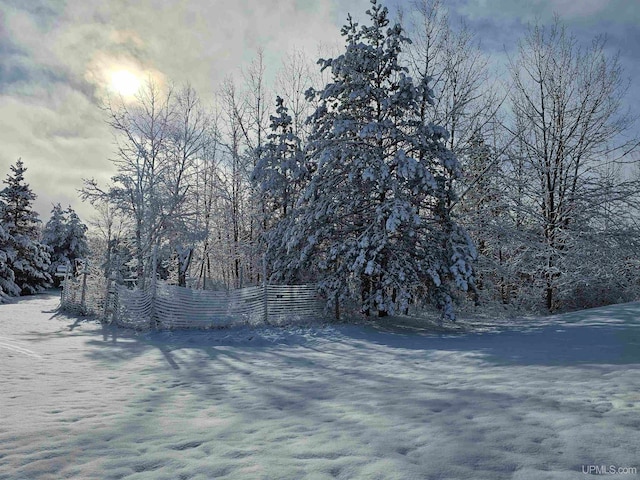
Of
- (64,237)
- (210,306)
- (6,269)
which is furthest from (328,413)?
(64,237)

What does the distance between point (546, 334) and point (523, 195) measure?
10.5 m

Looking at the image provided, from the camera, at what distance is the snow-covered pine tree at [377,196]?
13.4 m

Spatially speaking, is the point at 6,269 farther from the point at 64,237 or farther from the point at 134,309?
the point at 134,309

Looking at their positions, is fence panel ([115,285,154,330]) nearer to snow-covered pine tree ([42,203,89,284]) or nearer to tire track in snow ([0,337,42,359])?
tire track in snow ([0,337,42,359])

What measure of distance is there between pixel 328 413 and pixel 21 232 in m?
44.2

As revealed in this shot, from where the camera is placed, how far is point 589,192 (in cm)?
1775

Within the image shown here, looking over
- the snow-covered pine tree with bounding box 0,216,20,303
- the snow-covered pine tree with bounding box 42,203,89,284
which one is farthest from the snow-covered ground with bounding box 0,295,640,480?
the snow-covered pine tree with bounding box 42,203,89,284

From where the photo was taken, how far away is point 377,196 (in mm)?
15406

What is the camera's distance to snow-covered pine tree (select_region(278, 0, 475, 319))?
527 inches

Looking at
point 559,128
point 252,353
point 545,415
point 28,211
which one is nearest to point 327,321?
point 252,353

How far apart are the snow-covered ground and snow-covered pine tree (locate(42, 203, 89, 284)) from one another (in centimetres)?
5200

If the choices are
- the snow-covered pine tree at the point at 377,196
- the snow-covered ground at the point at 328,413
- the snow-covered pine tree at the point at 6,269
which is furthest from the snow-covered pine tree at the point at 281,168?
the snow-covered pine tree at the point at 6,269

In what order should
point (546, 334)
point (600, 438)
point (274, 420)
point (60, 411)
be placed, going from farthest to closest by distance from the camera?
point (546, 334) < point (60, 411) < point (274, 420) < point (600, 438)

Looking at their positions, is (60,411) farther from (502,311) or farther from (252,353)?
(502,311)
